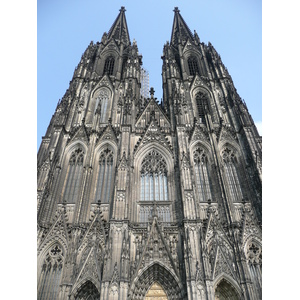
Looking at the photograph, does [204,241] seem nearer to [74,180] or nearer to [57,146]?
[74,180]

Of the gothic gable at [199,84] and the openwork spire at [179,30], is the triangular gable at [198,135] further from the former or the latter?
the openwork spire at [179,30]

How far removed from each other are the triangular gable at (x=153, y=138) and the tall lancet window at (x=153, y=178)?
36.4 inches

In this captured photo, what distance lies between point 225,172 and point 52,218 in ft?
42.4

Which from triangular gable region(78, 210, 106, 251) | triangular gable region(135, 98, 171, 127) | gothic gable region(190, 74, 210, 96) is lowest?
triangular gable region(78, 210, 106, 251)

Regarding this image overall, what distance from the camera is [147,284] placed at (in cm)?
1458

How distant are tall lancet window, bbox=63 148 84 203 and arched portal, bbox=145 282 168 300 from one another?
779 cm

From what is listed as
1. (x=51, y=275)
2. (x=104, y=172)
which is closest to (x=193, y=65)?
(x=104, y=172)

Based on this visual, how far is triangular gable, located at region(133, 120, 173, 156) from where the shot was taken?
2054 centimetres

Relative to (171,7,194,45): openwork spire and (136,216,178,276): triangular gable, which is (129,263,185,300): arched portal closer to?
(136,216,178,276): triangular gable

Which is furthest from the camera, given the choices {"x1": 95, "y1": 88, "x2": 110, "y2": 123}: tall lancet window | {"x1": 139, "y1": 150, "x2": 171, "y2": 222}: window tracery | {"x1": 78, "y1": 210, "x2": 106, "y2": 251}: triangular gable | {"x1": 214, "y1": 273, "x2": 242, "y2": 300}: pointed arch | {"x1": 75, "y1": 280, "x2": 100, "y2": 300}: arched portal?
{"x1": 95, "y1": 88, "x2": 110, "y2": 123}: tall lancet window

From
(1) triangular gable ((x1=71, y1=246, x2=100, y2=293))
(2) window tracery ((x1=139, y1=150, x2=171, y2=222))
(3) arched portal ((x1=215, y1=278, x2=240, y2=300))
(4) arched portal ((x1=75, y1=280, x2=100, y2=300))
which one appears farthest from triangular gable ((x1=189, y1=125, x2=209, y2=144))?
(4) arched portal ((x1=75, y1=280, x2=100, y2=300))

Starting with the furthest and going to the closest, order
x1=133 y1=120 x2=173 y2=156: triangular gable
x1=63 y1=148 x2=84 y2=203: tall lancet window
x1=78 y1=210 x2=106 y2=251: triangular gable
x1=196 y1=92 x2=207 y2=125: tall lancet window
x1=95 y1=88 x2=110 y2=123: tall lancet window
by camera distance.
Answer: x1=196 y1=92 x2=207 y2=125: tall lancet window
x1=95 y1=88 x2=110 y2=123: tall lancet window
x1=133 y1=120 x2=173 y2=156: triangular gable
x1=63 y1=148 x2=84 y2=203: tall lancet window
x1=78 y1=210 x2=106 y2=251: triangular gable

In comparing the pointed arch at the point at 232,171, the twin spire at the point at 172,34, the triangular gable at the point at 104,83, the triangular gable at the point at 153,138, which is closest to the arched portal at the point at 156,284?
the pointed arch at the point at 232,171

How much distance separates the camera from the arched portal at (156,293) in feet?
46.8
